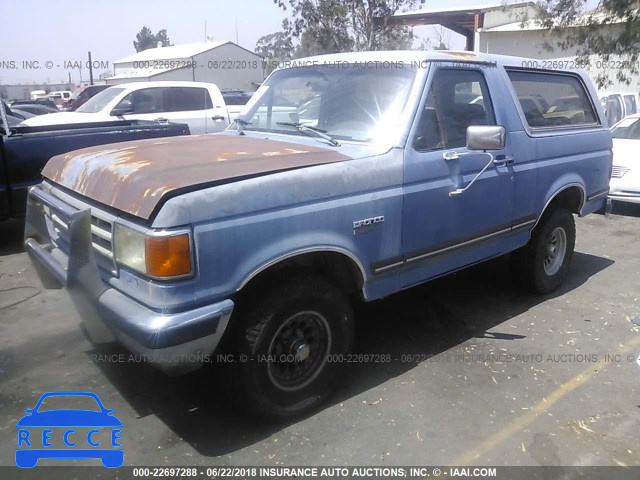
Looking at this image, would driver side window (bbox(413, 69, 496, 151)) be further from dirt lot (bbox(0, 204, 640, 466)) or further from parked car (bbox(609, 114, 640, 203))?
parked car (bbox(609, 114, 640, 203))

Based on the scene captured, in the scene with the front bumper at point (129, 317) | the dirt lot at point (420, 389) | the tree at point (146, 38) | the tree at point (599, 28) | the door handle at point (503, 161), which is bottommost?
the dirt lot at point (420, 389)

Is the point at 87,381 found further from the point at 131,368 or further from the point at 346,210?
the point at 346,210

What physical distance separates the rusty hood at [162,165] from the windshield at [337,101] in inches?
13.6

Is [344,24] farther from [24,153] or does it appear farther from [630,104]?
[24,153]

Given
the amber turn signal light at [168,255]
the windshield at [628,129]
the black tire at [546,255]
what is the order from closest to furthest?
the amber turn signal light at [168,255]
the black tire at [546,255]
the windshield at [628,129]

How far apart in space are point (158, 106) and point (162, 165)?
7.76m

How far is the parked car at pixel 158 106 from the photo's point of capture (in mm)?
9781

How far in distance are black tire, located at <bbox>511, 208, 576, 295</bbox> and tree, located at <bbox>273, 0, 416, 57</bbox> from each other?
19.1m

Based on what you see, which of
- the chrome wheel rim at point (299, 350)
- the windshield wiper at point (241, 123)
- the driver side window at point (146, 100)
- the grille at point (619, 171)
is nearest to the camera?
the chrome wheel rim at point (299, 350)

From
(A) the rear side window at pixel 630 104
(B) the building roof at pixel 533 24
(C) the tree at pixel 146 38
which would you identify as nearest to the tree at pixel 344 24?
(B) the building roof at pixel 533 24

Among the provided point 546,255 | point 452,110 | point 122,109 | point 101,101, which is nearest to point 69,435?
point 452,110

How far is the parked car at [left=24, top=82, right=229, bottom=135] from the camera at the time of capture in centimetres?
978

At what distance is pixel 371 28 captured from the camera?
2333 centimetres

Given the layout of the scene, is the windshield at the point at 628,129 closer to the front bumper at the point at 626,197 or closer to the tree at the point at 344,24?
the front bumper at the point at 626,197
